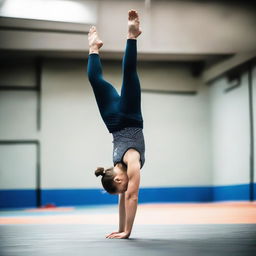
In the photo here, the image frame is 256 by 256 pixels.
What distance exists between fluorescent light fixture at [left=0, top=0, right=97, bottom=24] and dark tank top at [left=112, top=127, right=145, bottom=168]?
14.5 ft

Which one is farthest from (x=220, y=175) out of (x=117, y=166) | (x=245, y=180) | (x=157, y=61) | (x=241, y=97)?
(x=117, y=166)

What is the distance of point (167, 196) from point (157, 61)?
8.70ft

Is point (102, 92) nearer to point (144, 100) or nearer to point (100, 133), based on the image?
point (100, 133)

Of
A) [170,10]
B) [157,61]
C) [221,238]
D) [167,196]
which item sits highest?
[170,10]

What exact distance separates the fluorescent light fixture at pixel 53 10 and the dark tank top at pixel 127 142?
14.5 ft

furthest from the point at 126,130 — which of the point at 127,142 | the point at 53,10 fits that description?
the point at 53,10

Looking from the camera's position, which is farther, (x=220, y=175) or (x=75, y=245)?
(x=220, y=175)

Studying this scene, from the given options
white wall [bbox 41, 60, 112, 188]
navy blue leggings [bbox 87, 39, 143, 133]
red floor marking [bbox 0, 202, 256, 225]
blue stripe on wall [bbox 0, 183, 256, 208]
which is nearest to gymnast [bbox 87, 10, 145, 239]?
navy blue leggings [bbox 87, 39, 143, 133]

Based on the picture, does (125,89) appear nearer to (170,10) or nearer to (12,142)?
(170,10)

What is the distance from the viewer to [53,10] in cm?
618

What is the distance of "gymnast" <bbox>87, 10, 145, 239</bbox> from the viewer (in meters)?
2.09

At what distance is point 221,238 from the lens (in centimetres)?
195

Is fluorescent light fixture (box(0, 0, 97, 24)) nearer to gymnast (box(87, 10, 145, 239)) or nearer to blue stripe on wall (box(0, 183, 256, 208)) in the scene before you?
blue stripe on wall (box(0, 183, 256, 208))

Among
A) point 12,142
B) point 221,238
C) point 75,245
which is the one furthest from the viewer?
point 12,142
